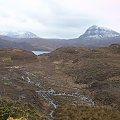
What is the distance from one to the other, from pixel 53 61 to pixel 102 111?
38.2m

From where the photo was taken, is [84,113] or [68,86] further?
[68,86]

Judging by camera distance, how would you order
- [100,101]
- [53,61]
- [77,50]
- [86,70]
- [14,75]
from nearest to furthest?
1. [100,101]
2. [14,75]
3. [86,70]
4. [53,61]
5. [77,50]

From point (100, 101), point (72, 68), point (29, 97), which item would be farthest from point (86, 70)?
point (29, 97)

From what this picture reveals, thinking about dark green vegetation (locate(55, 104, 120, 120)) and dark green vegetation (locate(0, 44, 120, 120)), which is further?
dark green vegetation (locate(0, 44, 120, 120))

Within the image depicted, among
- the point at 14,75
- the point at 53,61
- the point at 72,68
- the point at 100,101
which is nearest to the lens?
the point at 100,101

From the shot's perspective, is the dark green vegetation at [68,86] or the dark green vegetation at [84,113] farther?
the dark green vegetation at [68,86]

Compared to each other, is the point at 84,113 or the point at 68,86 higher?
the point at 68,86

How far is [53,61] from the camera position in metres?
67.5

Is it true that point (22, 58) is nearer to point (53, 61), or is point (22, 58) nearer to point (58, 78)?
point (53, 61)

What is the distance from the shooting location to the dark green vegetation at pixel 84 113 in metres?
28.1

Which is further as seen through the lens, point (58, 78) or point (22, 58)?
point (22, 58)

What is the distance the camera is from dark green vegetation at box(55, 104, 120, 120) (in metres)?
28.1

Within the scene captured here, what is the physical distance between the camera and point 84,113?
2928 centimetres

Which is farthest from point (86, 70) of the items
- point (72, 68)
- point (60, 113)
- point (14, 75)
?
point (60, 113)
